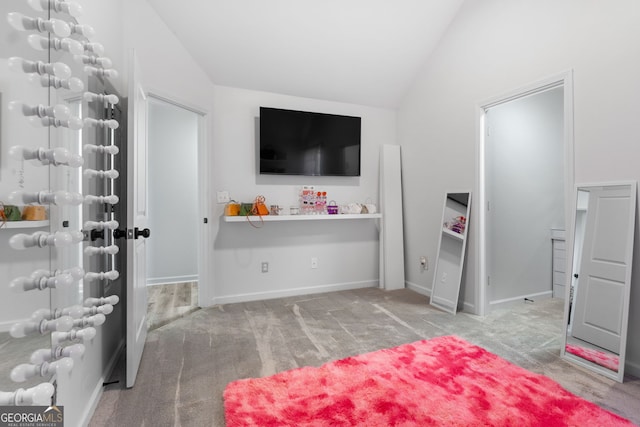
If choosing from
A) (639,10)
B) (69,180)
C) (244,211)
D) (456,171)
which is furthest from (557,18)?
(69,180)

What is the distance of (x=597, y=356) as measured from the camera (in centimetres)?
208

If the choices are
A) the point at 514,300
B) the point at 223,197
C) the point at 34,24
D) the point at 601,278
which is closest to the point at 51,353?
the point at 34,24

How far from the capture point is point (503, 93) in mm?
2852

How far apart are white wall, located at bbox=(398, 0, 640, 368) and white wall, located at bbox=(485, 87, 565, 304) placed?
30cm

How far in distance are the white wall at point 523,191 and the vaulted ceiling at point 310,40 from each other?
1210 mm

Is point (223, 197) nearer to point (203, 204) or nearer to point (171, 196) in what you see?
point (203, 204)

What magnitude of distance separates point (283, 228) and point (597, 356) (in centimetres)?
Result: 289

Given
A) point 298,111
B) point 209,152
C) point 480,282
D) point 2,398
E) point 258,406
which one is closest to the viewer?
point 2,398

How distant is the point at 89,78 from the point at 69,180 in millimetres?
682

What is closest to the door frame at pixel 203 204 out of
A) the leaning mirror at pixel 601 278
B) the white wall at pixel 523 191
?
the white wall at pixel 523 191

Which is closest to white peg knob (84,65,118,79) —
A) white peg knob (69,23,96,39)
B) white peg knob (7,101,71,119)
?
white peg knob (69,23,96,39)

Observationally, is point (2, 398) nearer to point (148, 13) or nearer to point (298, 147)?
point (148, 13)

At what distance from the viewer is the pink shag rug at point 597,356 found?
2.00 meters

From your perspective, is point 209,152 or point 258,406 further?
point 209,152
